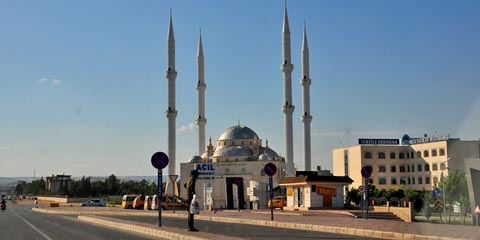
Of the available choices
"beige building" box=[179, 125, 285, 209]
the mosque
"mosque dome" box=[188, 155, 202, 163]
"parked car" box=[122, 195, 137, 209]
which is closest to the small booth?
"parked car" box=[122, 195, 137, 209]

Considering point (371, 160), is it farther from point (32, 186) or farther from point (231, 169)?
point (32, 186)

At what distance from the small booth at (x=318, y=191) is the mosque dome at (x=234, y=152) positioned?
2018 inches

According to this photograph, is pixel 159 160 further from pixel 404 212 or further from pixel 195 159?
pixel 195 159

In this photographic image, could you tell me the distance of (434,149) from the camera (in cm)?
9312

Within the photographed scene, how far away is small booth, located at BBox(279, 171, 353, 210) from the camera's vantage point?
44500 mm

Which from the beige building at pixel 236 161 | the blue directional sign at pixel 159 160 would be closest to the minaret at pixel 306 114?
the beige building at pixel 236 161

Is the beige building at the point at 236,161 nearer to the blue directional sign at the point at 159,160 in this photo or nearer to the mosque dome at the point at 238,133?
the mosque dome at the point at 238,133

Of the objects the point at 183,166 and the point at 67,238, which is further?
the point at 183,166

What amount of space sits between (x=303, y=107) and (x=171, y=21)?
25.4m

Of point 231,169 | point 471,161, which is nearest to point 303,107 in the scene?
point 231,169

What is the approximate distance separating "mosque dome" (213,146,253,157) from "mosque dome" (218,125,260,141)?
4333mm

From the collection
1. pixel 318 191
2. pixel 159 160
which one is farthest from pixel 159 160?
pixel 318 191

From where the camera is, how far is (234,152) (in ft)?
324

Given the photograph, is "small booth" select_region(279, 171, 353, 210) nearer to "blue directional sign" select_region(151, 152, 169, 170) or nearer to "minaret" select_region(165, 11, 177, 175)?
"blue directional sign" select_region(151, 152, 169, 170)
